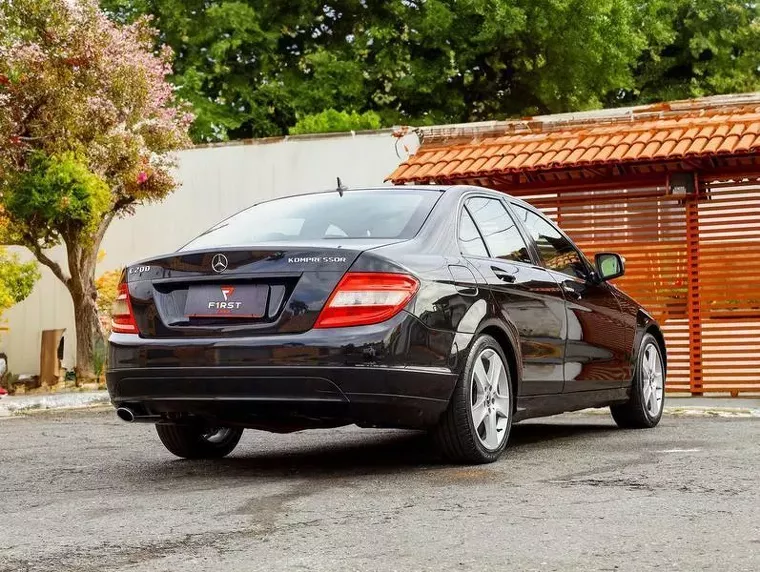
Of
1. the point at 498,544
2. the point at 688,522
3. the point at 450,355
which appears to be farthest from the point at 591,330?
the point at 498,544

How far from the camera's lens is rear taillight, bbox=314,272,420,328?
6.21 m

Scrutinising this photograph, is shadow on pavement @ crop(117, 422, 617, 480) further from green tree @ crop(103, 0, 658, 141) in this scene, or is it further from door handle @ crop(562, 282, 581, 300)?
green tree @ crop(103, 0, 658, 141)

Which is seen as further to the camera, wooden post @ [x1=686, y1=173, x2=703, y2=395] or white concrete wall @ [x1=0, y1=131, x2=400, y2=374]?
white concrete wall @ [x1=0, y1=131, x2=400, y2=374]


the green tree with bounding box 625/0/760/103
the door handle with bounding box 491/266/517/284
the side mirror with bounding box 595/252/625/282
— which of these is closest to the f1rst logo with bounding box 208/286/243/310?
the door handle with bounding box 491/266/517/284

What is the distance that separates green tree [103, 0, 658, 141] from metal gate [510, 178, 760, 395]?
17401 millimetres

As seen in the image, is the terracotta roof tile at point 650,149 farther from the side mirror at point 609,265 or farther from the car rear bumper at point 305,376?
the car rear bumper at point 305,376

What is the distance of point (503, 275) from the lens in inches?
285

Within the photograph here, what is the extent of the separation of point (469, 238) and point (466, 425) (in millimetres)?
1168

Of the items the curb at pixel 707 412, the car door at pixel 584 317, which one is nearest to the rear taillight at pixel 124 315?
the car door at pixel 584 317

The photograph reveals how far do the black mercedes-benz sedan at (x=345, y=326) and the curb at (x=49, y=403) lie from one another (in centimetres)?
600

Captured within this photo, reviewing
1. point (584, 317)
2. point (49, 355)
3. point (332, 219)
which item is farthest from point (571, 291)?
point (49, 355)

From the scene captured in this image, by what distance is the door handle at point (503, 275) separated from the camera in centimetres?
719

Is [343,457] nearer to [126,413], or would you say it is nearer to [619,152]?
[126,413]

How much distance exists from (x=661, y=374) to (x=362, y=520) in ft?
16.2
